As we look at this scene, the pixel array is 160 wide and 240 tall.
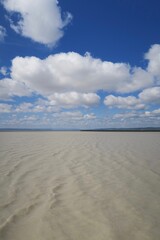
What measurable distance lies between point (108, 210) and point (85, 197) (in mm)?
823

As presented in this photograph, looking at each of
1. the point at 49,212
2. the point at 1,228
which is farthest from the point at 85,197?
the point at 1,228

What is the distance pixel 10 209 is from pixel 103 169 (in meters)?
4.22

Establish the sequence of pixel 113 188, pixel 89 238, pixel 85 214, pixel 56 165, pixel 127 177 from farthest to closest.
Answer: pixel 56 165
pixel 127 177
pixel 113 188
pixel 85 214
pixel 89 238

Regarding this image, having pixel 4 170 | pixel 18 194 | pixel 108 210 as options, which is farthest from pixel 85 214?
pixel 4 170

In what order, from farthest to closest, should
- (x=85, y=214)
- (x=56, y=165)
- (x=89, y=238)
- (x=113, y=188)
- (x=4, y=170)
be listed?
(x=56, y=165), (x=4, y=170), (x=113, y=188), (x=85, y=214), (x=89, y=238)

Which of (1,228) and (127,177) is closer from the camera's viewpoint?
(1,228)

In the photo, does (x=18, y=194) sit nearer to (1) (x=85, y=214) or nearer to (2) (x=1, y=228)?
(2) (x=1, y=228)

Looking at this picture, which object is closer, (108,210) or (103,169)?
(108,210)

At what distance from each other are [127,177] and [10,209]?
3941mm

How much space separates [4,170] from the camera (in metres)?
6.46

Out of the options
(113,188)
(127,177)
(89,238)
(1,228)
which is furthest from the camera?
(127,177)

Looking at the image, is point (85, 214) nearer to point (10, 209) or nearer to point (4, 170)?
point (10, 209)

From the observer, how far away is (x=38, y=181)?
5465 millimetres

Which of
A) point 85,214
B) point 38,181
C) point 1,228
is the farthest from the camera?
point 38,181
